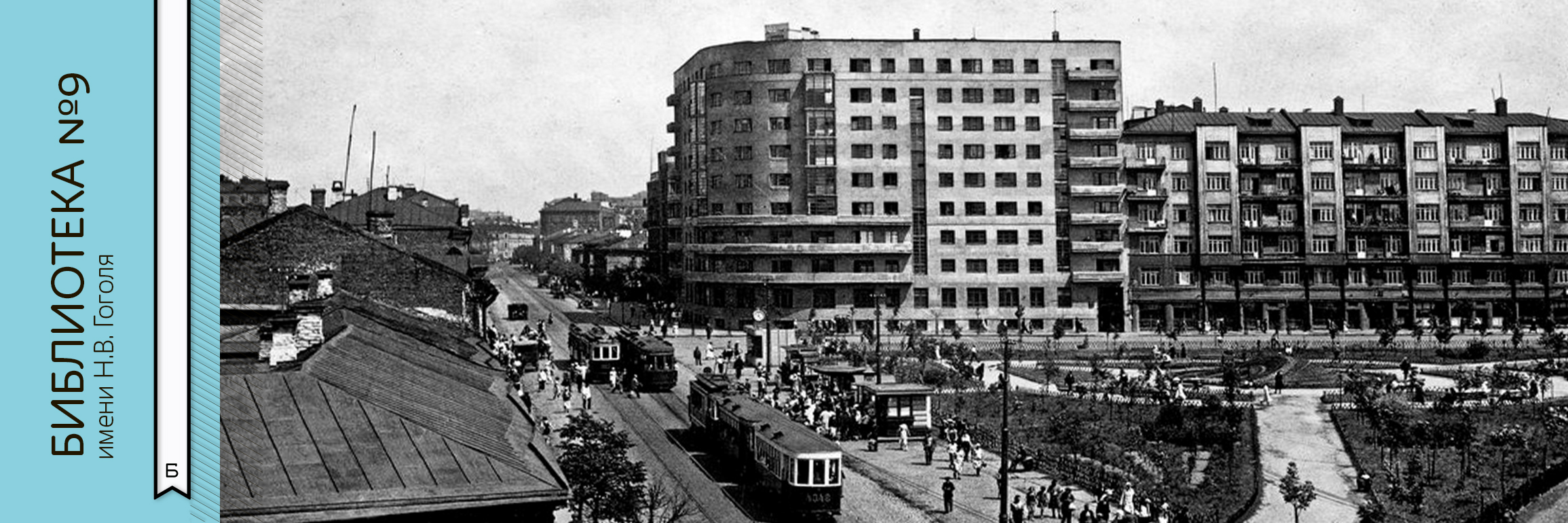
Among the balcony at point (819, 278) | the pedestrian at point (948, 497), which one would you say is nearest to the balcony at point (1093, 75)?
the balcony at point (819, 278)

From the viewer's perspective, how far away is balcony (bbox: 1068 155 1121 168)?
306 ft

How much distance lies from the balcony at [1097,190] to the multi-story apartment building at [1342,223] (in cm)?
94

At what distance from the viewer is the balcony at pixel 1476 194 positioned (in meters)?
94.9

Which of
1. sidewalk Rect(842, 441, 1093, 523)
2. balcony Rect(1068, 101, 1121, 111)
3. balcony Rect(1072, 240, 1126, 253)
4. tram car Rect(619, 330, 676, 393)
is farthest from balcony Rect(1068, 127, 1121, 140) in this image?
sidewalk Rect(842, 441, 1093, 523)

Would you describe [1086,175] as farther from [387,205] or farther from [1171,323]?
[387,205]

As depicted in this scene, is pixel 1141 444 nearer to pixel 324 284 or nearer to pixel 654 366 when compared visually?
pixel 654 366

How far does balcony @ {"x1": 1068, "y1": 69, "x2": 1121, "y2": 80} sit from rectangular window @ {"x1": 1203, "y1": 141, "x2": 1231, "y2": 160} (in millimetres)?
8402

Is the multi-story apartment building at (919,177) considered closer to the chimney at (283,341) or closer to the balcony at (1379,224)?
the balcony at (1379,224)

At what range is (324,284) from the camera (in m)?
41.2

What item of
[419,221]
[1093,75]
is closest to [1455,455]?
[1093,75]

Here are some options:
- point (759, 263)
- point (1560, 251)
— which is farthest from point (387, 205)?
point (1560, 251)

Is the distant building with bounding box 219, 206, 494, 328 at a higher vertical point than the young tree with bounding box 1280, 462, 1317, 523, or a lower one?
higher

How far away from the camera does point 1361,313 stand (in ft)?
306

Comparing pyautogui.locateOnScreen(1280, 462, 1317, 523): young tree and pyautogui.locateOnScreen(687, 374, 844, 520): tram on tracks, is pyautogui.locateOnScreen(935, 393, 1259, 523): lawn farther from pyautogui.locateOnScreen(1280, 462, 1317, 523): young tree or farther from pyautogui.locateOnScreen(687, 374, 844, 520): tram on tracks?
pyautogui.locateOnScreen(687, 374, 844, 520): tram on tracks
